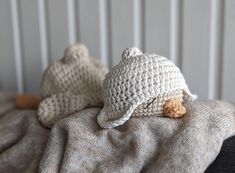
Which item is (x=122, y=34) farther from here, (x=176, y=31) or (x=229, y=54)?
(x=229, y=54)

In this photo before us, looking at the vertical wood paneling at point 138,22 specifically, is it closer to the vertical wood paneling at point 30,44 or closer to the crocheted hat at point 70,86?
the crocheted hat at point 70,86

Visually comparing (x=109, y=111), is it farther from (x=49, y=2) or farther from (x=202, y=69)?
(x=49, y=2)

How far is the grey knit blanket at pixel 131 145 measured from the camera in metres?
0.67

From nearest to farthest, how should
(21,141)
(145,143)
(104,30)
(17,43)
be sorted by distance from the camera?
(145,143), (21,141), (104,30), (17,43)

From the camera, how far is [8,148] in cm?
86

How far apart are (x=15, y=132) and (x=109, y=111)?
9.9 inches

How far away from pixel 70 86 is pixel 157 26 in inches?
12.0

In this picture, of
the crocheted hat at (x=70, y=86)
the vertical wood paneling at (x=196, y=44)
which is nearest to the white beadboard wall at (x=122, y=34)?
the vertical wood paneling at (x=196, y=44)

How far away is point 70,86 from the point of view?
A: 36.6 inches

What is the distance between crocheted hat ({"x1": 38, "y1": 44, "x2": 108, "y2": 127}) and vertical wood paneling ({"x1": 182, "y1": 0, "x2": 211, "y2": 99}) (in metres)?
0.24

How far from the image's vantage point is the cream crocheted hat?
73 centimetres

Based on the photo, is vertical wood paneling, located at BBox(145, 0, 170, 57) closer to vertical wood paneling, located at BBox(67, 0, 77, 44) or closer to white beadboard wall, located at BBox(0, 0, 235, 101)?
white beadboard wall, located at BBox(0, 0, 235, 101)

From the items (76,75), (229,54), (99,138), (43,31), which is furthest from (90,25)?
(99,138)

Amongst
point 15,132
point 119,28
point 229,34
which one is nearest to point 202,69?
point 229,34
